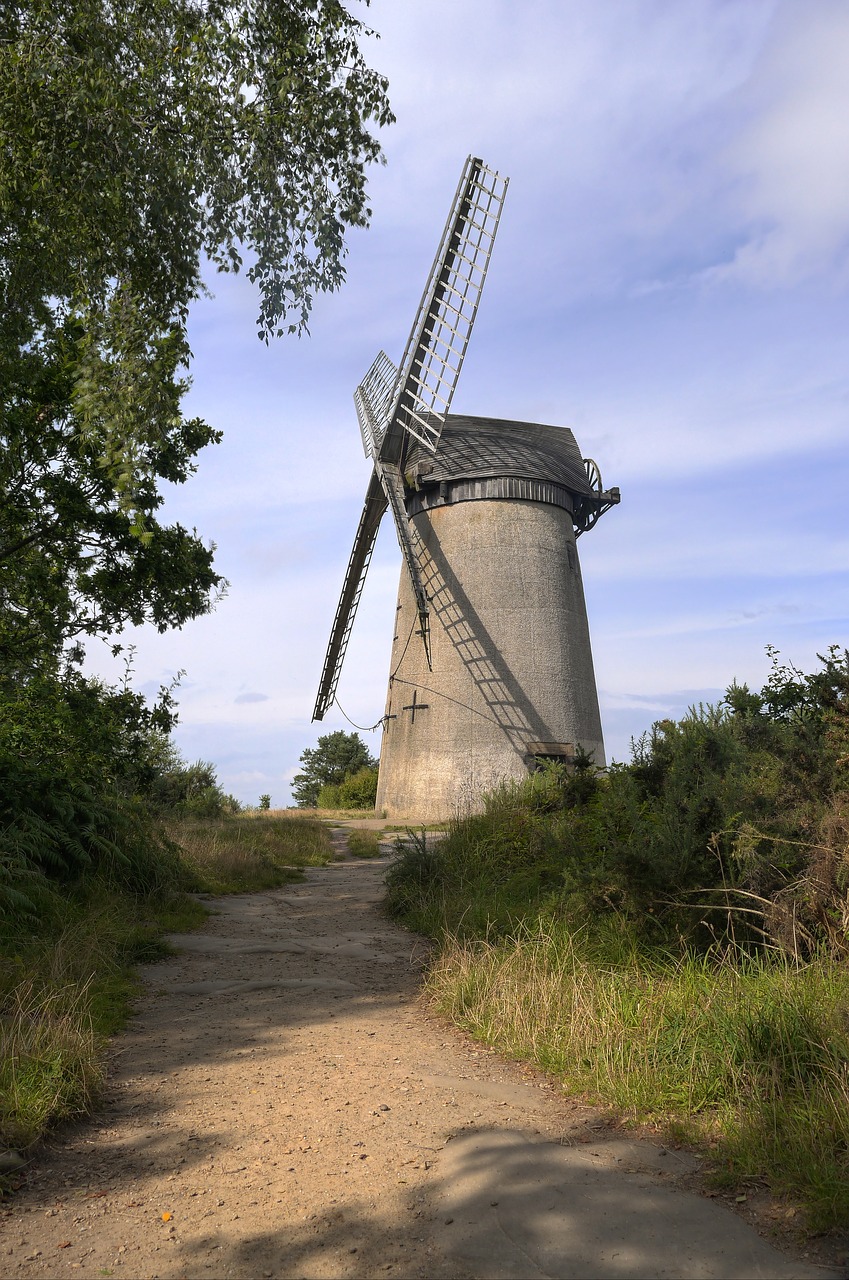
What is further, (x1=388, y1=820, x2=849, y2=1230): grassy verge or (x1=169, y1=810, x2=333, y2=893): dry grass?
(x1=169, y1=810, x2=333, y2=893): dry grass

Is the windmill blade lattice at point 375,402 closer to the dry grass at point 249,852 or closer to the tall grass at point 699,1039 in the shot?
the dry grass at point 249,852

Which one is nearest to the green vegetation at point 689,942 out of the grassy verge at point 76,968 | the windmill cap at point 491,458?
the grassy verge at point 76,968

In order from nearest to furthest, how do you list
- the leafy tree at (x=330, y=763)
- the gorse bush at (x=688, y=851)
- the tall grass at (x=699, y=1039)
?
the tall grass at (x=699, y=1039) → the gorse bush at (x=688, y=851) → the leafy tree at (x=330, y=763)

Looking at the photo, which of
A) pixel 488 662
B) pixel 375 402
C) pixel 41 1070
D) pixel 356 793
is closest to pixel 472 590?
pixel 488 662

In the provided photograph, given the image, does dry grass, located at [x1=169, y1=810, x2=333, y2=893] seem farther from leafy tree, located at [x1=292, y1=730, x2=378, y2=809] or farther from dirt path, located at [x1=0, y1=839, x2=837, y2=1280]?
leafy tree, located at [x1=292, y1=730, x2=378, y2=809]

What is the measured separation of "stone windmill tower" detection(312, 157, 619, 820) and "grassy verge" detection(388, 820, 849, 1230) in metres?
13.0

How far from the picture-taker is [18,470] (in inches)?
443

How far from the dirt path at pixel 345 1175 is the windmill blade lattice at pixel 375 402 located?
19568 millimetres

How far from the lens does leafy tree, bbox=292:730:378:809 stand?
3997cm

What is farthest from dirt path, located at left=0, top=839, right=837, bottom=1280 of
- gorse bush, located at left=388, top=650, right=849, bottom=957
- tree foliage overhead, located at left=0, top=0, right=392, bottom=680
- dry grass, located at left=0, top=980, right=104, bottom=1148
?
tree foliage overhead, located at left=0, top=0, right=392, bottom=680

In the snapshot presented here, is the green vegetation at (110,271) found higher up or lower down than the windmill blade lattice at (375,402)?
lower down

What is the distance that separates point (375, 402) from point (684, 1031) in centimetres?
2289

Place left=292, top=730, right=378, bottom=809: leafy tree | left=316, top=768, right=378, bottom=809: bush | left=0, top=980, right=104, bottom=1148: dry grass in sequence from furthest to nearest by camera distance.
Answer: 1. left=292, top=730, right=378, bottom=809: leafy tree
2. left=316, top=768, right=378, bottom=809: bush
3. left=0, top=980, right=104, bottom=1148: dry grass

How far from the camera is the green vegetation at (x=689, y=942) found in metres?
4.24
